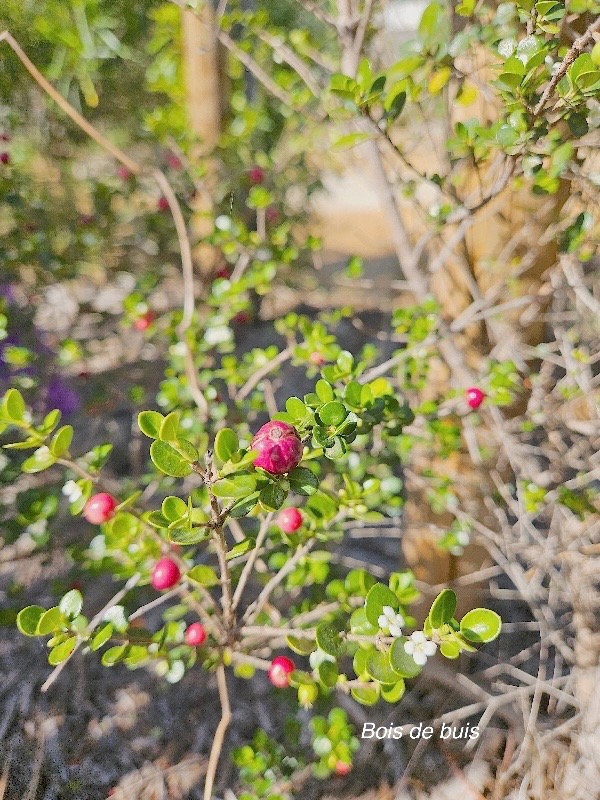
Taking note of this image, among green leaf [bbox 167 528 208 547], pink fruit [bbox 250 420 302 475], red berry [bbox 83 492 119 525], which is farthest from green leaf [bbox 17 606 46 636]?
pink fruit [bbox 250 420 302 475]

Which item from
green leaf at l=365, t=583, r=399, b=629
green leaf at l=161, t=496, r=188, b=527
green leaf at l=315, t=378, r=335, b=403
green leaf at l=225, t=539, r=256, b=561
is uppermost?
green leaf at l=315, t=378, r=335, b=403

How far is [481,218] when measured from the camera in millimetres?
1043

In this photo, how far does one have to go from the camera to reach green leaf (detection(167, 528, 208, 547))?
0.51 meters

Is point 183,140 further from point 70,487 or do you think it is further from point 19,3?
point 70,487

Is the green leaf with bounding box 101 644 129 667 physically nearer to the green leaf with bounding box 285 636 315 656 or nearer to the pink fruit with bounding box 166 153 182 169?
the green leaf with bounding box 285 636 315 656

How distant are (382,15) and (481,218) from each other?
49cm

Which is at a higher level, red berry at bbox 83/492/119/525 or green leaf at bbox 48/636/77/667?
red berry at bbox 83/492/119/525

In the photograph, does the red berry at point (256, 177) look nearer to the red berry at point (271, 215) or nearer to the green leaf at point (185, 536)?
the red berry at point (271, 215)

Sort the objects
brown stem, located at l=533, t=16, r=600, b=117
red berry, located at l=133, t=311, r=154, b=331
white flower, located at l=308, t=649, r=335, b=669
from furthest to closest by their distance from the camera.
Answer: red berry, located at l=133, t=311, r=154, b=331
white flower, located at l=308, t=649, r=335, b=669
brown stem, located at l=533, t=16, r=600, b=117

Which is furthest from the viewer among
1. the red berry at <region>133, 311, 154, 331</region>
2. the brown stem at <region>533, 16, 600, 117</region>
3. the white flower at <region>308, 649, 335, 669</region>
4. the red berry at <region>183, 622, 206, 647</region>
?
the red berry at <region>133, 311, 154, 331</region>

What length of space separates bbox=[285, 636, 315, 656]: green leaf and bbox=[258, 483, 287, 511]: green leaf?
0.24m

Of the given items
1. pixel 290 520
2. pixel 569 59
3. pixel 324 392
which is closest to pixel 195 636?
pixel 290 520

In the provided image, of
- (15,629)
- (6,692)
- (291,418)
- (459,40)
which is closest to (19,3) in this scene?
(459,40)

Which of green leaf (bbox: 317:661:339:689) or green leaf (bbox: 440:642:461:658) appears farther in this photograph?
green leaf (bbox: 317:661:339:689)
